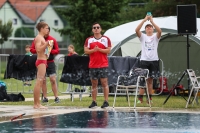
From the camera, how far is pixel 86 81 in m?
17.8

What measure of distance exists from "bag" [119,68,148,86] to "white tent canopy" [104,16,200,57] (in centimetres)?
262

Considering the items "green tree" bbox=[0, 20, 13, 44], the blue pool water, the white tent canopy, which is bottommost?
the blue pool water

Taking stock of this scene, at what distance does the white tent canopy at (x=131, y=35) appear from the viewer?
1925 centimetres

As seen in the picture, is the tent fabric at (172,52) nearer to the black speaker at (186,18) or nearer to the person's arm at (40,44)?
the black speaker at (186,18)

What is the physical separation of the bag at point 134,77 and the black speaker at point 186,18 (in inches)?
52.4

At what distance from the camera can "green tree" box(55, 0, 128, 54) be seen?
127ft

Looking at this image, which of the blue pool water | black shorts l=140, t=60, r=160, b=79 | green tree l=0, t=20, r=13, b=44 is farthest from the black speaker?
green tree l=0, t=20, r=13, b=44

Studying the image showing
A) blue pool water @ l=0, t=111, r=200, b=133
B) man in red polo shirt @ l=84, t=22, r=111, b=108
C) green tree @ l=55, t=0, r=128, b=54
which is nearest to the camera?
blue pool water @ l=0, t=111, r=200, b=133

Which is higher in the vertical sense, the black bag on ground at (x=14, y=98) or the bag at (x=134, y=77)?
the bag at (x=134, y=77)

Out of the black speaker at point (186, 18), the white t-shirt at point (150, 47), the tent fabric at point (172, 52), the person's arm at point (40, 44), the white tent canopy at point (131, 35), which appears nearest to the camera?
the person's arm at point (40, 44)

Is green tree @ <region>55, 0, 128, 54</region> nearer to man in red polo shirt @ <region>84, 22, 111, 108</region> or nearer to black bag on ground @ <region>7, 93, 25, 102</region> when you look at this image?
black bag on ground @ <region>7, 93, 25, 102</region>

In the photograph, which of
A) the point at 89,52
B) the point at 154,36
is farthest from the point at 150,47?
the point at 89,52

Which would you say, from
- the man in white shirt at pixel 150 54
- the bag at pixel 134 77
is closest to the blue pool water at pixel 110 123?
the bag at pixel 134 77

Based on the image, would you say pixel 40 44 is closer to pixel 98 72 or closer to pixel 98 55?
pixel 98 55
